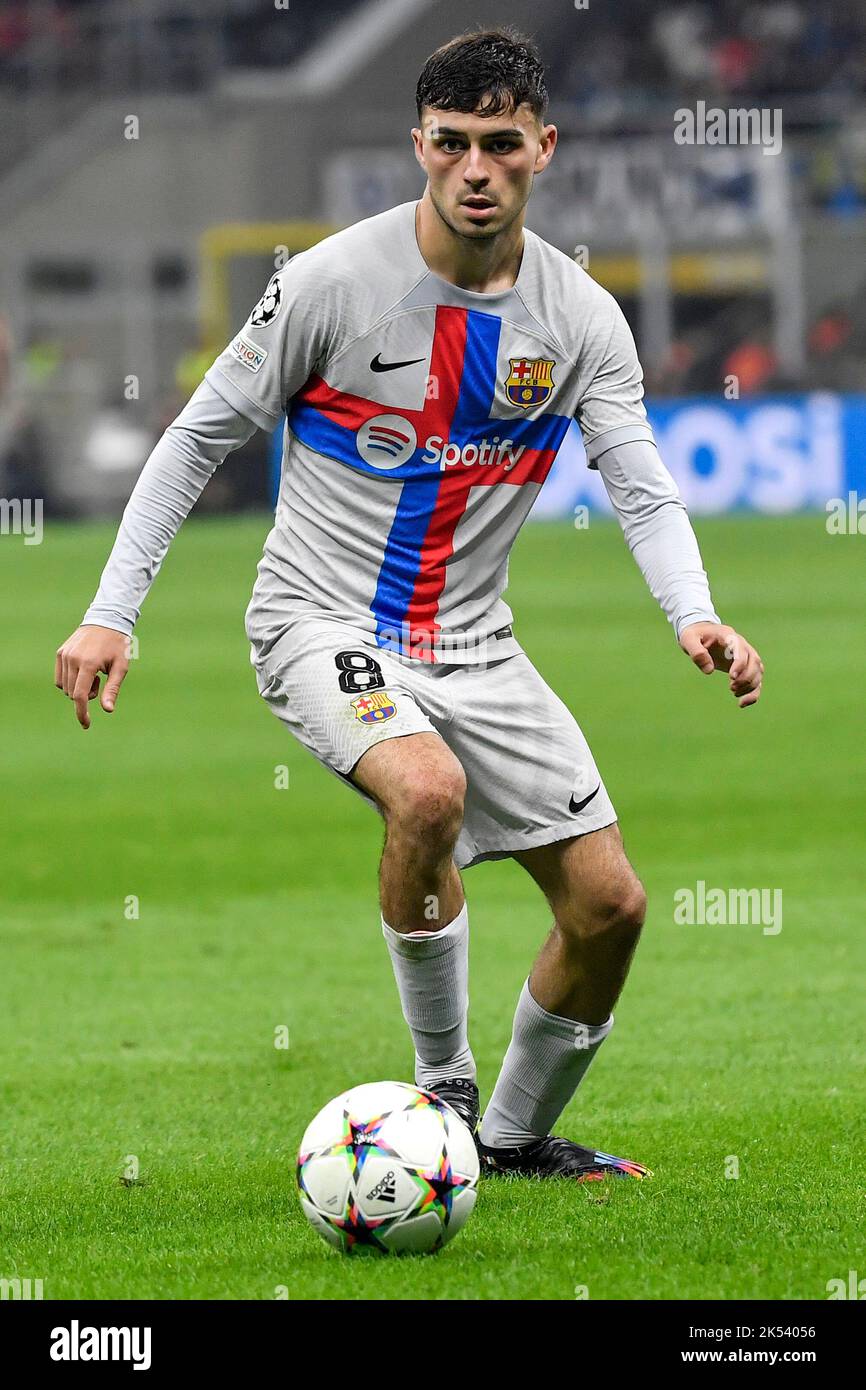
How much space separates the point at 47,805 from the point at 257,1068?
5.08 metres

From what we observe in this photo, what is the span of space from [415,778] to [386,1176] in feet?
2.55

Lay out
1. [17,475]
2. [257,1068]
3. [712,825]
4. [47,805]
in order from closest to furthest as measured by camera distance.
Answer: [257,1068] < [712,825] < [47,805] < [17,475]

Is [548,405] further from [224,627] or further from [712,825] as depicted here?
[224,627]

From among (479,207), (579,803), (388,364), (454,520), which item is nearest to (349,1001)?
(579,803)

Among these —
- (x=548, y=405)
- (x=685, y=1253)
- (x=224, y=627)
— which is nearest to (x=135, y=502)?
(x=548, y=405)

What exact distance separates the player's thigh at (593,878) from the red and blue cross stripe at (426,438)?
52cm

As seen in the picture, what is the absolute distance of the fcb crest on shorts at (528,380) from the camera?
4703 millimetres

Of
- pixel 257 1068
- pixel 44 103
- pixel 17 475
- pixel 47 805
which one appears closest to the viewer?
pixel 257 1068

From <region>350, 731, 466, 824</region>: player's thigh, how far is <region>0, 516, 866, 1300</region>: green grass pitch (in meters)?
0.84

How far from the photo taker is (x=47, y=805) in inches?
424

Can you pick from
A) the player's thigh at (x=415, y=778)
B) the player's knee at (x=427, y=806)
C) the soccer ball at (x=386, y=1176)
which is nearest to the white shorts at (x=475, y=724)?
the player's thigh at (x=415, y=778)

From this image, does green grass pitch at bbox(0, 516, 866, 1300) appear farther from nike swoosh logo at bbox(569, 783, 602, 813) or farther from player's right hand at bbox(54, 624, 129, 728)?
player's right hand at bbox(54, 624, 129, 728)

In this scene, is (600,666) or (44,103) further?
(44,103)

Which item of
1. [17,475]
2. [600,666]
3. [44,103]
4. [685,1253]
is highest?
[44,103]
